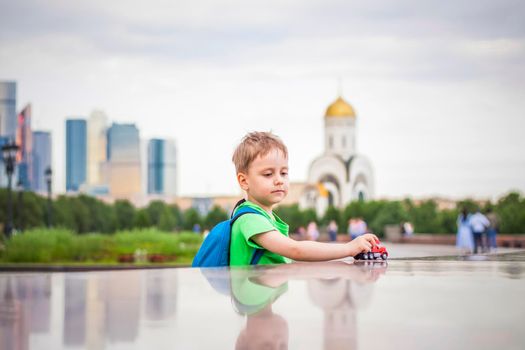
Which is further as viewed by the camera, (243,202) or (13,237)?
(13,237)

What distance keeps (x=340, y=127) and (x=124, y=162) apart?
185 ft

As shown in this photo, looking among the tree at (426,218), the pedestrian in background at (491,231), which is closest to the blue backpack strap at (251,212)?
the pedestrian in background at (491,231)

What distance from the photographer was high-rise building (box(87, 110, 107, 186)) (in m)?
136

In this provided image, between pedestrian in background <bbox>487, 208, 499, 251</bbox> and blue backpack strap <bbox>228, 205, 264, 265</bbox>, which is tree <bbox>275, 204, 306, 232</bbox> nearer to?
pedestrian in background <bbox>487, 208, 499, 251</bbox>

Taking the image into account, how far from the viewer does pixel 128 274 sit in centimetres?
213

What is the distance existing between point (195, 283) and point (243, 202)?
1077 mm

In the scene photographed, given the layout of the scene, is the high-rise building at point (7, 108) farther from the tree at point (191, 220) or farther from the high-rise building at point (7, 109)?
the tree at point (191, 220)

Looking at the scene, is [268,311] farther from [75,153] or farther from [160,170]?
[75,153]

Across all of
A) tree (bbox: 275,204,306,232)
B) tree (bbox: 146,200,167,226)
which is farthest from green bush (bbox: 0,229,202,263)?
tree (bbox: 146,200,167,226)

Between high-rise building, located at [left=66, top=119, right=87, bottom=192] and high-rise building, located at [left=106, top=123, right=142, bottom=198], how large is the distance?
18.4ft

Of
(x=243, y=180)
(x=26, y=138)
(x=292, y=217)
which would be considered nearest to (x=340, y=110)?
(x=292, y=217)

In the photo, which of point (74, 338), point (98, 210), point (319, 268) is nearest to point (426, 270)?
point (319, 268)

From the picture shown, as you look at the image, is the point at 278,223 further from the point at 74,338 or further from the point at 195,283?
the point at 74,338

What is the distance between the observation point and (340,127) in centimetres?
8375
